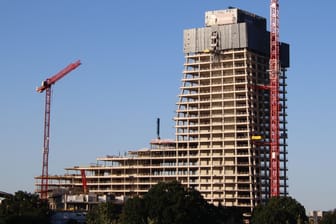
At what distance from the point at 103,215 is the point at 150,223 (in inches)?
404

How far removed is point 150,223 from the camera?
110m

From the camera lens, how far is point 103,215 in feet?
383

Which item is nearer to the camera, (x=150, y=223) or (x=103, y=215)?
(x=150, y=223)
